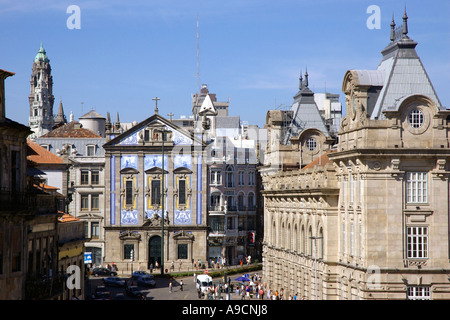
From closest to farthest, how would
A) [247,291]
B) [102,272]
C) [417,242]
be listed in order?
[417,242] → [247,291] → [102,272]

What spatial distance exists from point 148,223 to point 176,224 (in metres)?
3.62

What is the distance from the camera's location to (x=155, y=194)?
11962cm

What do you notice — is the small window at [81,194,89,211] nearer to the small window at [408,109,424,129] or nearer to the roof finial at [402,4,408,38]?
the roof finial at [402,4,408,38]

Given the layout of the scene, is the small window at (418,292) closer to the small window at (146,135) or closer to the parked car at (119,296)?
the parked car at (119,296)

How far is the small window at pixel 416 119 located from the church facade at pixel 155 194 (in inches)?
2353

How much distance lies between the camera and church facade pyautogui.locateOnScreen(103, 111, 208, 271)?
389 ft

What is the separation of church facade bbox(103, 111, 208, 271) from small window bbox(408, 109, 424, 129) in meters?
59.8

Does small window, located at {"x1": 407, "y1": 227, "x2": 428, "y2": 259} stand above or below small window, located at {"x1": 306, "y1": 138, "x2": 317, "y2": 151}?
below

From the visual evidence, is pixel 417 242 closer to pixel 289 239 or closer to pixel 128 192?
pixel 289 239

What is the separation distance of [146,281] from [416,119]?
45674mm

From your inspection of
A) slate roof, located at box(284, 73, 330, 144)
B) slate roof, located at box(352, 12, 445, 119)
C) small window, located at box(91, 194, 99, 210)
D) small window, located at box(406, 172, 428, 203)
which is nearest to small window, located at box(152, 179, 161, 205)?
small window, located at box(91, 194, 99, 210)

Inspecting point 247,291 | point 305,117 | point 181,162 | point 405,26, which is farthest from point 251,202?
point 405,26

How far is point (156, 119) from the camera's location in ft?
390

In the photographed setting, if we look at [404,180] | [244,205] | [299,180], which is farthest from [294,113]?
[404,180]
